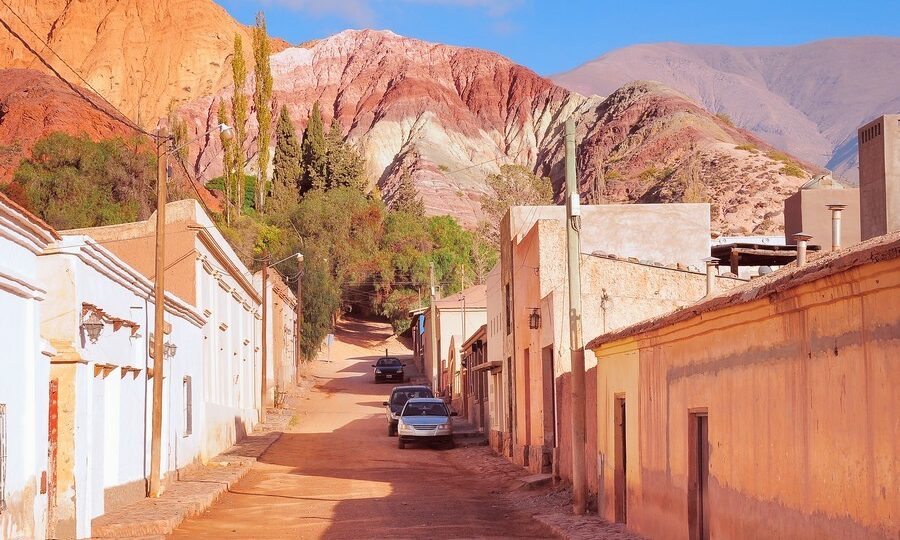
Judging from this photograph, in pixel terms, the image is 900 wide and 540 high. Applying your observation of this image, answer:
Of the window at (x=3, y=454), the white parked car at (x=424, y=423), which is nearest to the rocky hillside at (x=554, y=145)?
the white parked car at (x=424, y=423)

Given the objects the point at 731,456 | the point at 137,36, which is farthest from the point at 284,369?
the point at 137,36

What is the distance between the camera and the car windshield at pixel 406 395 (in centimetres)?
4506

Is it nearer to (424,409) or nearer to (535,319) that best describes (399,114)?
(424,409)

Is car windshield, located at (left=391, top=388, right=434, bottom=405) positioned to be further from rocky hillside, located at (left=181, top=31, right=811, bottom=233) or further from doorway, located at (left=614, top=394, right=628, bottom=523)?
rocky hillside, located at (left=181, top=31, right=811, bottom=233)

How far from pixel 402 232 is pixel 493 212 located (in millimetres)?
17690

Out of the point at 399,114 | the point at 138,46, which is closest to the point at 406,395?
the point at 399,114

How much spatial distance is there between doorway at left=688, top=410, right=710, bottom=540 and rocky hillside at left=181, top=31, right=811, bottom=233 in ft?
243

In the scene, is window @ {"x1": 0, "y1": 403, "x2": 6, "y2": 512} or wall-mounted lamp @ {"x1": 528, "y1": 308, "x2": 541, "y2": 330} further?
wall-mounted lamp @ {"x1": 528, "y1": 308, "x2": 541, "y2": 330}

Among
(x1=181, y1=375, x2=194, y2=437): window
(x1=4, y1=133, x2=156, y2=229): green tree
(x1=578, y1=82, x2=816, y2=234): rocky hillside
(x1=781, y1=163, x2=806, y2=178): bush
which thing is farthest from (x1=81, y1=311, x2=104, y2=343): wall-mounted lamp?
(x1=781, y1=163, x2=806, y2=178): bush

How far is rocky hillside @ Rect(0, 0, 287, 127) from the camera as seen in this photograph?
179500 millimetres

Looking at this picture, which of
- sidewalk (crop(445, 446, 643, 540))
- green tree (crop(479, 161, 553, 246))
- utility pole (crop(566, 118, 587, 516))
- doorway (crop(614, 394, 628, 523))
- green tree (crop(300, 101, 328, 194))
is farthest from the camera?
green tree (crop(300, 101, 328, 194))

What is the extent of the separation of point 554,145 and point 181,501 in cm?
16674

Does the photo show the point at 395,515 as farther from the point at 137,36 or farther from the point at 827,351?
the point at 137,36

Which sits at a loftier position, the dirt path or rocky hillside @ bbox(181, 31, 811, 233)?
rocky hillside @ bbox(181, 31, 811, 233)
